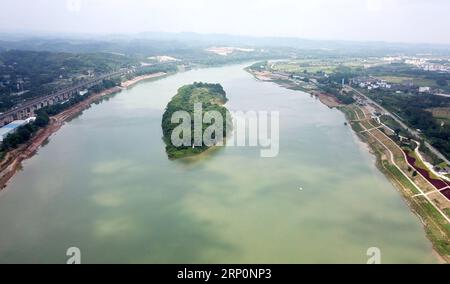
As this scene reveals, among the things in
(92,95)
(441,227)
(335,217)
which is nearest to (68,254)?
(335,217)

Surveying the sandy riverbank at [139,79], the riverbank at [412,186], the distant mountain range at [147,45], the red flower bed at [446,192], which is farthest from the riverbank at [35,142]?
the distant mountain range at [147,45]

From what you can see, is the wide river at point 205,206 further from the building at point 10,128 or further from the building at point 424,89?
the building at point 424,89

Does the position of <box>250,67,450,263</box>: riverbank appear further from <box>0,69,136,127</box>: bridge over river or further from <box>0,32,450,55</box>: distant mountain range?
<box>0,32,450,55</box>: distant mountain range

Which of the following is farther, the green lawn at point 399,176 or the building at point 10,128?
the building at point 10,128

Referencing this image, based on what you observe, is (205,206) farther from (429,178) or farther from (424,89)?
(424,89)

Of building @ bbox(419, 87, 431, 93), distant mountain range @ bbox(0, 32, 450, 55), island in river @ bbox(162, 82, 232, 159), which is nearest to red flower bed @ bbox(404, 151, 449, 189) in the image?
island in river @ bbox(162, 82, 232, 159)

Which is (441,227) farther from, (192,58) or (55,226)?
(192,58)
